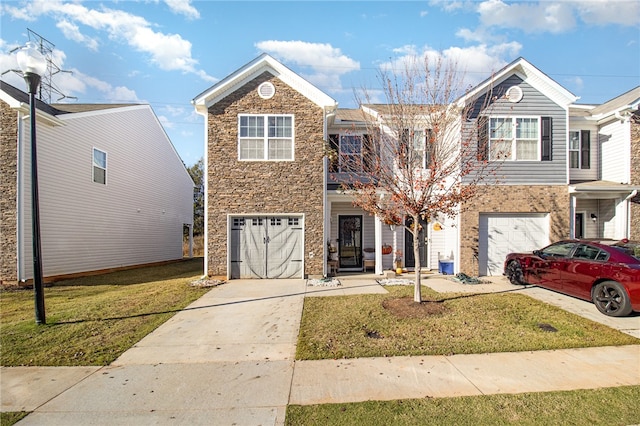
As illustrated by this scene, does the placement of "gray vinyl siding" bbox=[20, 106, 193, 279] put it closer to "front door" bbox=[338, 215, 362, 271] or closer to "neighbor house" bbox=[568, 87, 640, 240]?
"front door" bbox=[338, 215, 362, 271]

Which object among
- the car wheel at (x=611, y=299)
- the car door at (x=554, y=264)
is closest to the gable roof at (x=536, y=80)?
the car door at (x=554, y=264)

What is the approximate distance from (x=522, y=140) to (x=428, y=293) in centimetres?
689

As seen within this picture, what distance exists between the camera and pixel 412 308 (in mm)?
6789

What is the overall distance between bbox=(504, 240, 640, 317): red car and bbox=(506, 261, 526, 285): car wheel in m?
0.36

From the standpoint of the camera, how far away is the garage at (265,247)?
11.3 m

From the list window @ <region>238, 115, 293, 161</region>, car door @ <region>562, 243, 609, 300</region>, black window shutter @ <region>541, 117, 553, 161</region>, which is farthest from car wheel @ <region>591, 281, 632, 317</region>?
window @ <region>238, 115, 293, 161</region>

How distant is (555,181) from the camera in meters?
11.3

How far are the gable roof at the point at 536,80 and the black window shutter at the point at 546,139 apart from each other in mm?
849

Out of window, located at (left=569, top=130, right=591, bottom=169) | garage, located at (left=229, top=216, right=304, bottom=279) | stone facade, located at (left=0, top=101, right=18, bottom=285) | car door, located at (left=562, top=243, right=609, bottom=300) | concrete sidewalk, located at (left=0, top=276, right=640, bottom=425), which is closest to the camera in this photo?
concrete sidewalk, located at (left=0, top=276, right=640, bottom=425)

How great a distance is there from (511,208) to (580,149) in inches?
161

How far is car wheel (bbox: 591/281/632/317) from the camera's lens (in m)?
6.50

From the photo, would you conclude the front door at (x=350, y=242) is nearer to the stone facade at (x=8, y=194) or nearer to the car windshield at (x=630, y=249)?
the car windshield at (x=630, y=249)

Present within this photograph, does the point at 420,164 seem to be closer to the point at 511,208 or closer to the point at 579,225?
the point at 511,208

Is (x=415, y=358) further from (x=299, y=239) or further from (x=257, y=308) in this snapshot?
(x=299, y=239)
